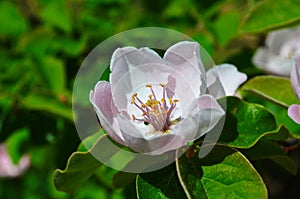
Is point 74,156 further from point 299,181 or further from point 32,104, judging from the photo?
point 299,181

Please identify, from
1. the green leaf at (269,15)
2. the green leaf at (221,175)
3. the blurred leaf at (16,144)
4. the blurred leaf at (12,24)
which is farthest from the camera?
the blurred leaf at (12,24)

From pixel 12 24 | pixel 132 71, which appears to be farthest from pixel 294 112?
pixel 12 24

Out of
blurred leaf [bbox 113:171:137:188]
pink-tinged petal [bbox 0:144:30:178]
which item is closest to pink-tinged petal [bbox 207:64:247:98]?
blurred leaf [bbox 113:171:137:188]

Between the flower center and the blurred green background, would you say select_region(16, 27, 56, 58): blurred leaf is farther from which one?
the flower center

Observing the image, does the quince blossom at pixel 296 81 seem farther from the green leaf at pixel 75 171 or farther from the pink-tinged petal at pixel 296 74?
the green leaf at pixel 75 171

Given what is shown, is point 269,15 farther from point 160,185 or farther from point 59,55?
point 59,55

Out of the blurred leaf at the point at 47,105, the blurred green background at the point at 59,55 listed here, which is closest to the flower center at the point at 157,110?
the blurred green background at the point at 59,55

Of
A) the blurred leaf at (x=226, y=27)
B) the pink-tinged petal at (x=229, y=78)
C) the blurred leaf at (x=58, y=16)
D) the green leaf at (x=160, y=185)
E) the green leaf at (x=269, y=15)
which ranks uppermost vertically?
the pink-tinged petal at (x=229, y=78)
